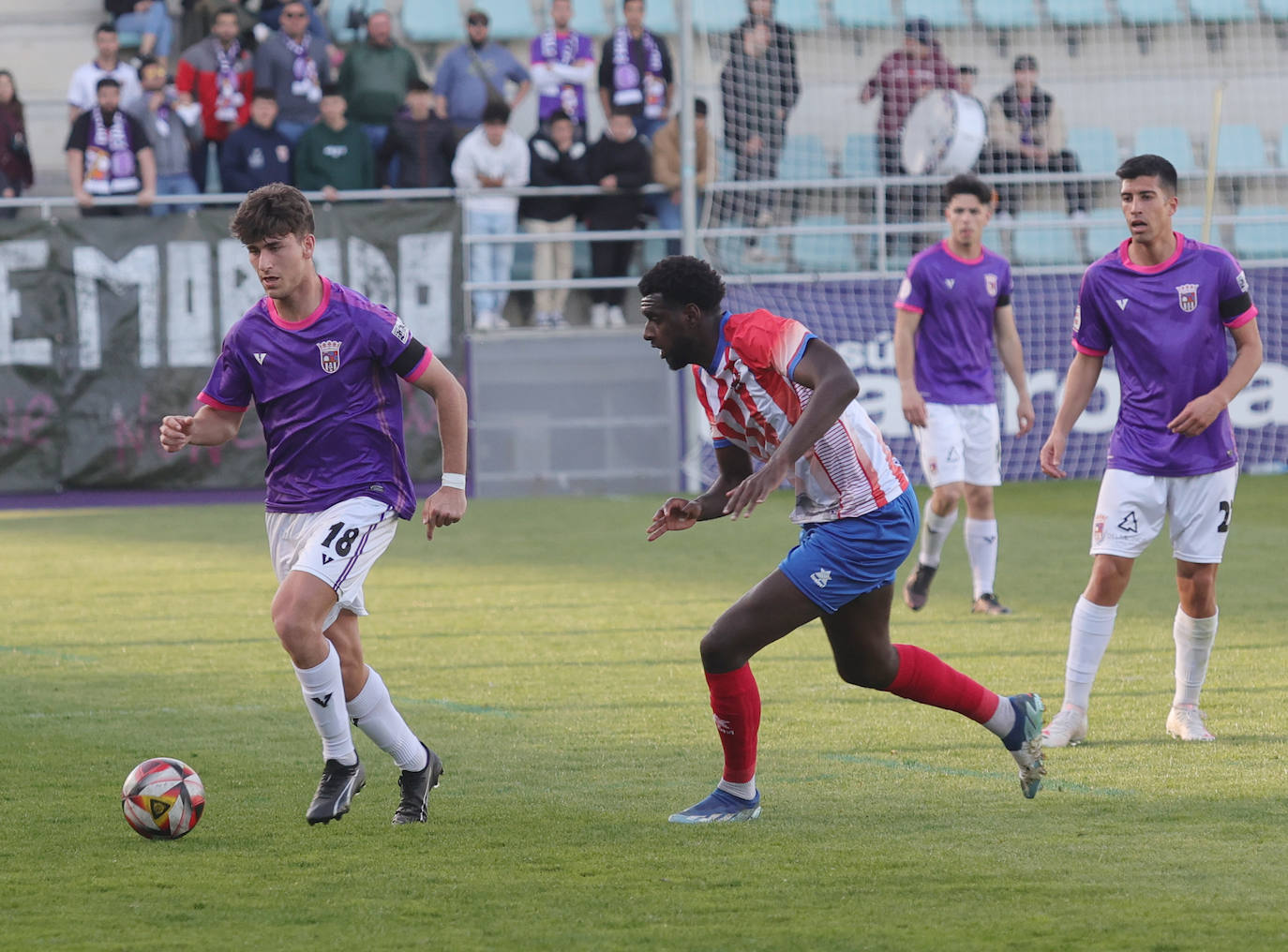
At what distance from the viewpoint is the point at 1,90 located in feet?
57.9

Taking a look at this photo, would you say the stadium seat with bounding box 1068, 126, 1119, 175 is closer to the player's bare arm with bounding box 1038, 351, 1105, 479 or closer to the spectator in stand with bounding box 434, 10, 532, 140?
the spectator in stand with bounding box 434, 10, 532, 140

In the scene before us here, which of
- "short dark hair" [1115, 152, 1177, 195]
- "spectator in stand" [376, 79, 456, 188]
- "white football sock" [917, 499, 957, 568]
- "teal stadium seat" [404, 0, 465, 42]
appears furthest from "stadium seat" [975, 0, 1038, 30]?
"short dark hair" [1115, 152, 1177, 195]

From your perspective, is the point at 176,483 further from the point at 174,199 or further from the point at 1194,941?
the point at 1194,941

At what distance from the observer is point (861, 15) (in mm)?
19781

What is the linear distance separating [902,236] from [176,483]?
26.3 ft

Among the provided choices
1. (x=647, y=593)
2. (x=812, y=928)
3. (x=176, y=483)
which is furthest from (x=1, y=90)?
(x=812, y=928)

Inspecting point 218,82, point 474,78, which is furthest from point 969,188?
point 218,82

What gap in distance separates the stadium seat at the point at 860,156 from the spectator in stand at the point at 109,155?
730 centimetres

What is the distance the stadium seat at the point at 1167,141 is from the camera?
19734mm

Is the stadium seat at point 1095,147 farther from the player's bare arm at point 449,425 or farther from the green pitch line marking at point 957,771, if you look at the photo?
the player's bare arm at point 449,425

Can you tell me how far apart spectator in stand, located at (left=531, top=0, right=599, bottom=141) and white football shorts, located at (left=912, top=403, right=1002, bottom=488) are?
29.0 ft

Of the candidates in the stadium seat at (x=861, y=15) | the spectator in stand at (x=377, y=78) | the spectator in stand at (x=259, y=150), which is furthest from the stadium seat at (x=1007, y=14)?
the spectator in stand at (x=259, y=150)

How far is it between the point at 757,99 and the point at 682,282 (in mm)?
13470

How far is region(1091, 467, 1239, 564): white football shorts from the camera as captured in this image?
6.40m
